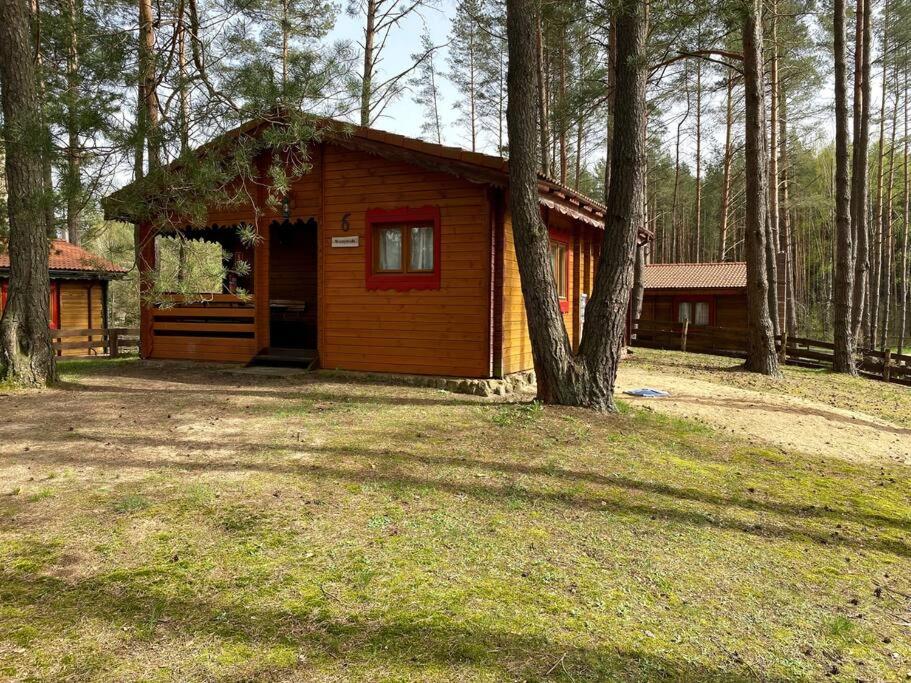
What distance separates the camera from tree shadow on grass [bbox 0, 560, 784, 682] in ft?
7.65

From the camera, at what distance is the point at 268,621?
2598 mm

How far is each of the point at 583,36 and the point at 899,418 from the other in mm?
11907

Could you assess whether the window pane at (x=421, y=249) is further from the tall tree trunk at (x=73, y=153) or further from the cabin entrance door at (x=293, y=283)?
the tall tree trunk at (x=73, y=153)

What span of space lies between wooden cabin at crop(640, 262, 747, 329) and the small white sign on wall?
18.4 meters

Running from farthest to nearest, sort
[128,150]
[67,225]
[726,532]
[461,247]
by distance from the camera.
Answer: [461,247]
[67,225]
[128,150]
[726,532]

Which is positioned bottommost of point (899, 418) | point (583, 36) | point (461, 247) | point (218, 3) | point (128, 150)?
point (899, 418)

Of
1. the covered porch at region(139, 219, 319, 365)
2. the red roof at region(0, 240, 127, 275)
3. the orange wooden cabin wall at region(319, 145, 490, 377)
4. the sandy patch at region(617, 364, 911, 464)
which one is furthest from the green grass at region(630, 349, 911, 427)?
the red roof at region(0, 240, 127, 275)

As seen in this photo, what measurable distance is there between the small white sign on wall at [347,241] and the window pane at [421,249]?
37.9 inches

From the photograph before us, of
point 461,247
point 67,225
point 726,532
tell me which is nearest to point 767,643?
point 726,532

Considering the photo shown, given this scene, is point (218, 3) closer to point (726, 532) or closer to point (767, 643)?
point (726, 532)

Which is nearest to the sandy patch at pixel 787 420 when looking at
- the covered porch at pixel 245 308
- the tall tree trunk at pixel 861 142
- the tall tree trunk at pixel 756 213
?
the tall tree trunk at pixel 756 213

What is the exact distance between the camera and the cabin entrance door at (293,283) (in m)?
12.8

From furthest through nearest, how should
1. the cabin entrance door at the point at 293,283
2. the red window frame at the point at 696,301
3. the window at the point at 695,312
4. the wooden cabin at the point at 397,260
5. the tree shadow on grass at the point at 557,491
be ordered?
the window at the point at 695,312 → the red window frame at the point at 696,301 → the cabin entrance door at the point at 293,283 → the wooden cabin at the point at 397,260 → the tree shadow on grass at the point at 557,491

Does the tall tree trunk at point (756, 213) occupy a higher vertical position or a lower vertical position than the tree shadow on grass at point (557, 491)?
higher
